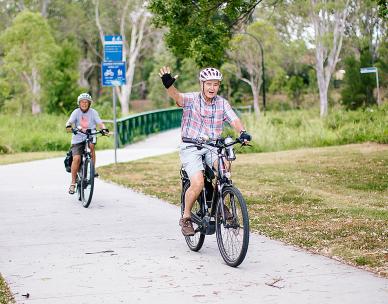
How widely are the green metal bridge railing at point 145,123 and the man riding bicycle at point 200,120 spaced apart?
1745 cm

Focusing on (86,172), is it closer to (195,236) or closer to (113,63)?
(195,236)

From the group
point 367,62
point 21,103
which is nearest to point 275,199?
point 367,62

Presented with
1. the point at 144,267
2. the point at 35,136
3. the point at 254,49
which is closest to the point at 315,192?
the point at 144,267

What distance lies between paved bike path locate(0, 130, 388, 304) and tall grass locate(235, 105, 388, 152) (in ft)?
45.4

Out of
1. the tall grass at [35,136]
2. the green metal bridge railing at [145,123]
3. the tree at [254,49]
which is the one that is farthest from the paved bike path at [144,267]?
the tree at [254,49]

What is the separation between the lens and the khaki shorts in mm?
7039

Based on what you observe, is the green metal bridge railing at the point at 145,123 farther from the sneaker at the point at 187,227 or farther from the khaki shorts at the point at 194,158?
the khaki shorts at the point at 194,158

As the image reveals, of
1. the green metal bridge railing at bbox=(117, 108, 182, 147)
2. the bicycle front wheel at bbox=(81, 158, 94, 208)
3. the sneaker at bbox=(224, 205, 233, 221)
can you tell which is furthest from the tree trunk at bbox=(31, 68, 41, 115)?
the sneaker at bbox=(224, 205, 233, 221)

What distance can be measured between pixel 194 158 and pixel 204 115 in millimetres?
422

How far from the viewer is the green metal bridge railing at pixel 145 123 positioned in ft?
96.4

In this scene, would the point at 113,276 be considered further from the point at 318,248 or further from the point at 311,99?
the point at 311,99

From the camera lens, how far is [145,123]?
1341 inches

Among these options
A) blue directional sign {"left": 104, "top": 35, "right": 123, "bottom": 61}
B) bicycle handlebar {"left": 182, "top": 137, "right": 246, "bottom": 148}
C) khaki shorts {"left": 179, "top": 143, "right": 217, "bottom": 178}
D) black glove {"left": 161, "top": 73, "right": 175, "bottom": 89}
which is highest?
blue directional sign {"left": 104, "top": 35, "right": 123, "bottom": 61}

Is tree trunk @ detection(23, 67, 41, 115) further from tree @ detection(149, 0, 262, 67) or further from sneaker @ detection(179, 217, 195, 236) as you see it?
sneaker @ detection(179, 217, 195, 236)
